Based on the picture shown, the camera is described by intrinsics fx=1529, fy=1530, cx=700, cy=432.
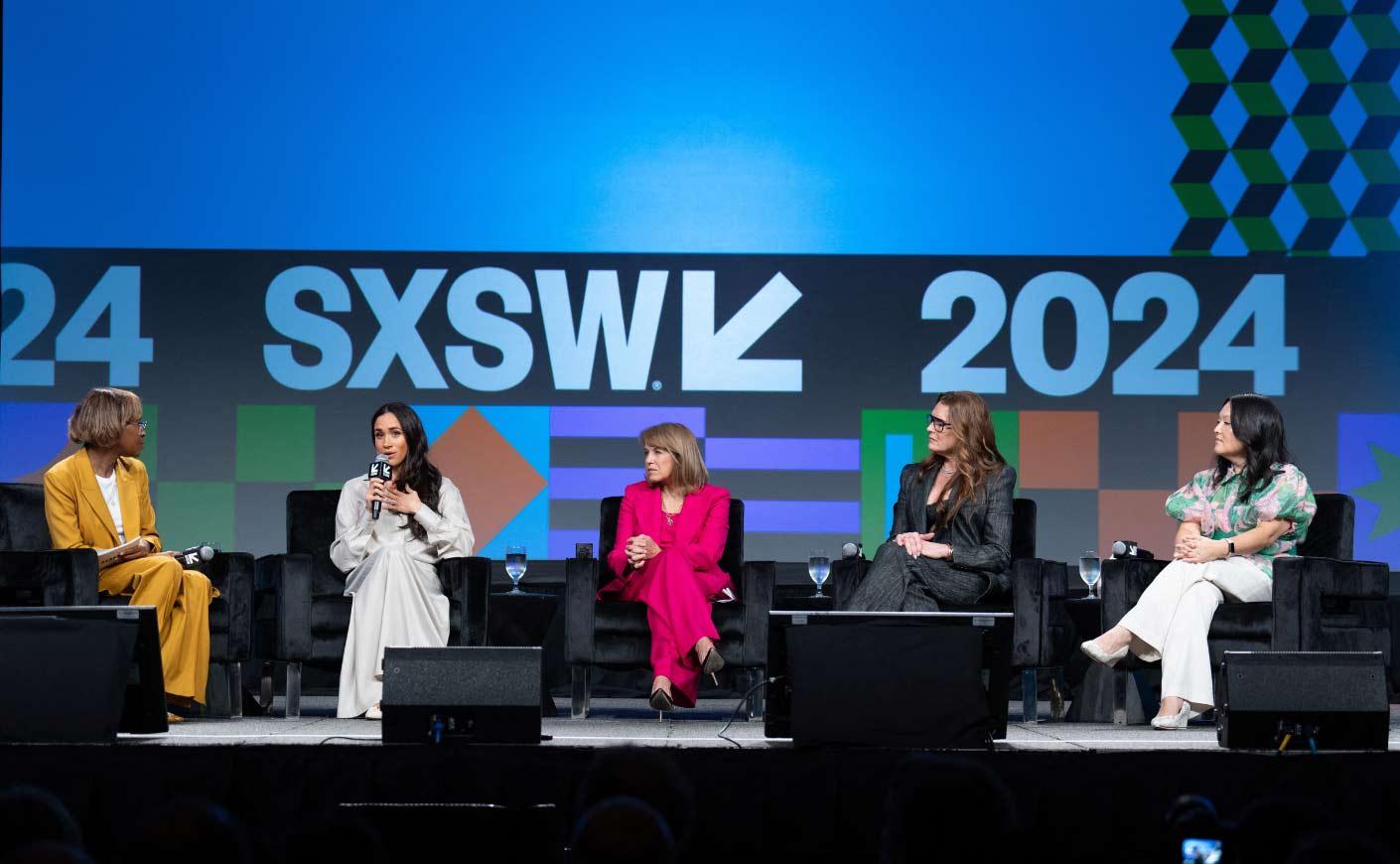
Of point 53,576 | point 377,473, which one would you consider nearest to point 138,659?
point 53,576

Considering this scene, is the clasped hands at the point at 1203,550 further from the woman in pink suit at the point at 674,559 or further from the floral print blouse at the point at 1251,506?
the woman in pink suit at the point at 674,559

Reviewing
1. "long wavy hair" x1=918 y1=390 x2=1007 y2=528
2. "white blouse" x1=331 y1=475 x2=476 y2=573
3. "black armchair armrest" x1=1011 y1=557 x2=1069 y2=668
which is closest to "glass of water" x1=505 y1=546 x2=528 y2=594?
"white blouse" x1=331 y1=475 x2=476 y2=573

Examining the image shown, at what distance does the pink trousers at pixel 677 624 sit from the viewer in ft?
17.4

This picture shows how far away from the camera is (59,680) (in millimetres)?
3557

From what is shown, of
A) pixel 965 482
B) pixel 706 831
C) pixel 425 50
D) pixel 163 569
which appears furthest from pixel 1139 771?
pixel 425 50

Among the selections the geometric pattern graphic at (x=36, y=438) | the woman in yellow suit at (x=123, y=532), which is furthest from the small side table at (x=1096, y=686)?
the geometric pattern graphic at (x=36, y=438)

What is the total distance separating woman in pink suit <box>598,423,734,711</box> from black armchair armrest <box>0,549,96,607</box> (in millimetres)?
1757

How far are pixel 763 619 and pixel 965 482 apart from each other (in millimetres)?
866

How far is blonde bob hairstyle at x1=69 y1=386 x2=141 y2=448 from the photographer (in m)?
5.30

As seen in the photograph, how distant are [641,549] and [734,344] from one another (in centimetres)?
163

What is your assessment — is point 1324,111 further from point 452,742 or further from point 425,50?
point 452,742

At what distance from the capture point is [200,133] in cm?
688

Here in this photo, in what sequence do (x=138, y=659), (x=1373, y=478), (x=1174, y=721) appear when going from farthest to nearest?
1. (x=1373, y=478)
2. (x=1174, y=721)
3. (x=138, y=659)

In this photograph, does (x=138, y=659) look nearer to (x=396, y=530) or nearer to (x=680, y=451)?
(x=396, y=530)
